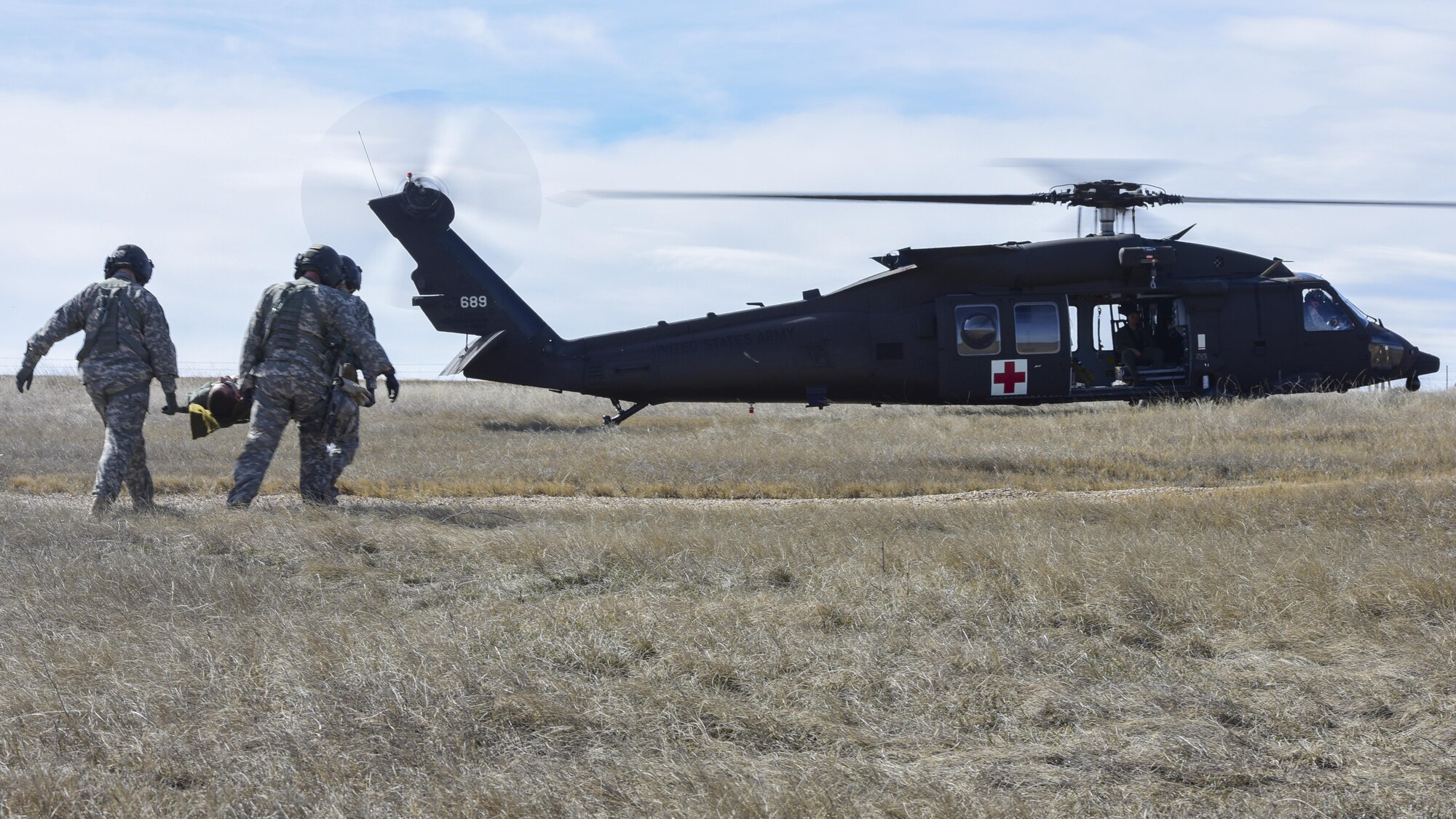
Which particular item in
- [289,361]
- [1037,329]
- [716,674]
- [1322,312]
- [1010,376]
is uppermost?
[1322,312]

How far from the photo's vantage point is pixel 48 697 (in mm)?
3789

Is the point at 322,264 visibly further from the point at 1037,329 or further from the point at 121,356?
the point at 1037,329

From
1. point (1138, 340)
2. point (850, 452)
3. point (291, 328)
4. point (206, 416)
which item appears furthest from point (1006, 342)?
point (206, 416)

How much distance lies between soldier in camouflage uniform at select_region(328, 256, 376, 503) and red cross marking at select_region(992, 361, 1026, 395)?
361 inches

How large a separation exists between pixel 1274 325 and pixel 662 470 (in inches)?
371

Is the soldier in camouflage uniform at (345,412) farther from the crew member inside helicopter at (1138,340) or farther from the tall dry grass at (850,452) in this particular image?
the crew member inside helicopter at (1138,340)

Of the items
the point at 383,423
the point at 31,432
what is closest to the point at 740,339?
the point at 383,423

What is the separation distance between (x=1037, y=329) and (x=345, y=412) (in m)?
9.79

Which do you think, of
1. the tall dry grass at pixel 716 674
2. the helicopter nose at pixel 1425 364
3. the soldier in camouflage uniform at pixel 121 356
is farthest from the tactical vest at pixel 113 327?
the helicopter nose at pixel 1425 364

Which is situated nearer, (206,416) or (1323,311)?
(206,416)

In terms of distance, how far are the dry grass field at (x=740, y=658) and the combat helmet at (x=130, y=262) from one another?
1876mm

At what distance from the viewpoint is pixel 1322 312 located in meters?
16.4

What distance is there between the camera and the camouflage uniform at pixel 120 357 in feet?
28.2

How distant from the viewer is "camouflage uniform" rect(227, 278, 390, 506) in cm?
848
